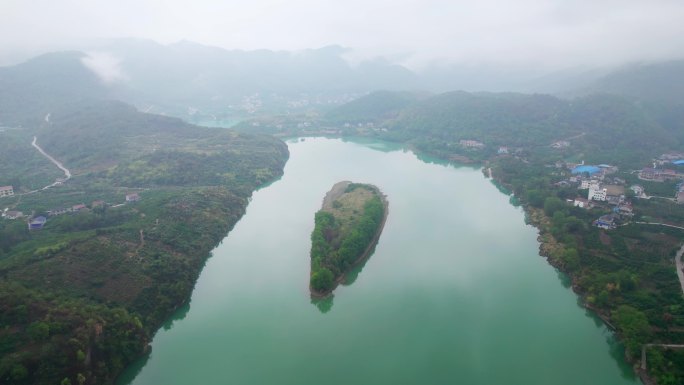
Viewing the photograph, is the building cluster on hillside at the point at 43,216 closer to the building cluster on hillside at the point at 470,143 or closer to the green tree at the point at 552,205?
the green tree at the point at 552,205

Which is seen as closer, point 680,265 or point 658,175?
point 680,265

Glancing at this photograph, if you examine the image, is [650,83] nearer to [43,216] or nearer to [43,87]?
[43,216]

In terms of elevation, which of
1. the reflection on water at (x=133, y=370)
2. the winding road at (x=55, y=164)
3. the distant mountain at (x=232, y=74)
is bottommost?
the distant mountain at (x=232, y=74)

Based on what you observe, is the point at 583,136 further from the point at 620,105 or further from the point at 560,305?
the point at 560,305

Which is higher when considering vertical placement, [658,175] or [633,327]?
[633,327]

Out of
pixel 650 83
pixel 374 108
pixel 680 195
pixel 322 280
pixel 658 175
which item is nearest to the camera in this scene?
pixel 322 280

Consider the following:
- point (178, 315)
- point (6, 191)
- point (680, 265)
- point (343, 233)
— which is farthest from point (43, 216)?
point (680, 265)

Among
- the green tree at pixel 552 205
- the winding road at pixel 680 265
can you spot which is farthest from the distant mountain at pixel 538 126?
the winding road at pixel 680 265
